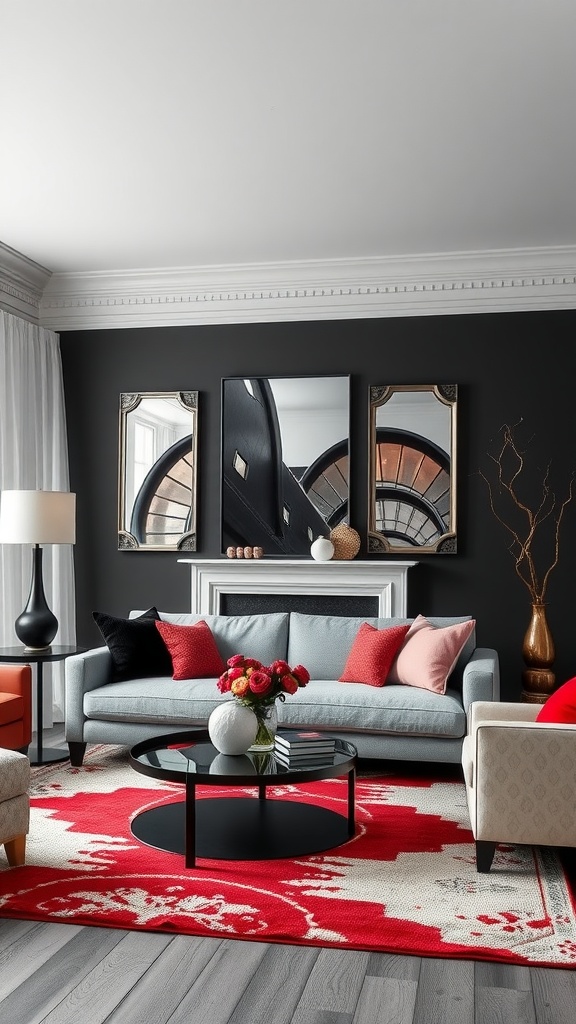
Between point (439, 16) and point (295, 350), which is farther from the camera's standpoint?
point (295, 350)

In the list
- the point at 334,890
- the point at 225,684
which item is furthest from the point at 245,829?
the point at 334,890

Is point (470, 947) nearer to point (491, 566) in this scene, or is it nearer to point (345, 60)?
point (345, 60)

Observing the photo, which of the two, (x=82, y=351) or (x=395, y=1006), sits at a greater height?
(x=82, y=351)

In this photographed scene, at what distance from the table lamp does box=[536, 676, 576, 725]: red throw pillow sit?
9.73 ft

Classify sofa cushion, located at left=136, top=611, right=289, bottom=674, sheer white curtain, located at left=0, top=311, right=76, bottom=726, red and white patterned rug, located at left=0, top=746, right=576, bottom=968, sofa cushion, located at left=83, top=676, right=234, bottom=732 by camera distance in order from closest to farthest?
red and white patterned rug, located at left=0, top=746, right=576, bottom=968
sofa cushion, located at left=83, top=676, right=234, bottom=732
sofa cushion, located at left=136, top=611, right=289, bottom=674
sheer white curtain, located at left=0, top=311, right=76, bottom=726

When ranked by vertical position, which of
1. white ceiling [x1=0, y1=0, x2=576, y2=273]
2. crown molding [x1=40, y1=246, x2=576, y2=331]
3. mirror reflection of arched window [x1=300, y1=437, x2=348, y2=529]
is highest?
white ceiling [x1=0, y1=0, x2=576, y2=273]

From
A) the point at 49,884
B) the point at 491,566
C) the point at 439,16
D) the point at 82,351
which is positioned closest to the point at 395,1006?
the point at 49,884

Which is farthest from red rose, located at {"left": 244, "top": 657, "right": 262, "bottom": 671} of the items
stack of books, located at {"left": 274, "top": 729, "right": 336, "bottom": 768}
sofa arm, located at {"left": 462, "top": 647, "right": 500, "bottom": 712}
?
sofa arm, located at {"left": 462, "top": 647, "right": 500, "bottom": 712}

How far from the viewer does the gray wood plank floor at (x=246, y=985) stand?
244 cm

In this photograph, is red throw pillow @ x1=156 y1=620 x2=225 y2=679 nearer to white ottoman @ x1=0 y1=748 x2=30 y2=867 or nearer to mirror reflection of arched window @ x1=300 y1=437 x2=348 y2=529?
mirror reflection of arched window @ x1=300 y1=437 x2=348 y2=529

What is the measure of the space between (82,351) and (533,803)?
15.8 ft

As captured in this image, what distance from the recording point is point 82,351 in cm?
693

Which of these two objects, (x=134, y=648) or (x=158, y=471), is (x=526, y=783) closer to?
(x=134, y=648)

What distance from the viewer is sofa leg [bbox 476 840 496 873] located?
3.49 m
